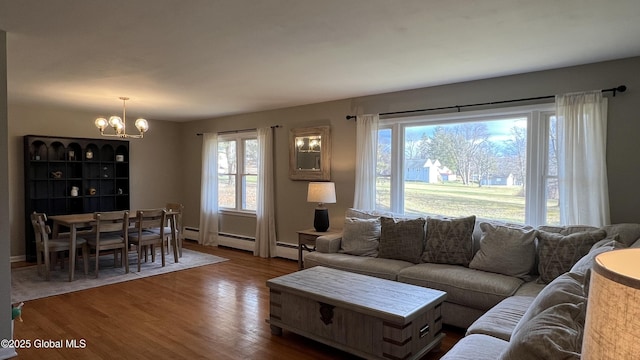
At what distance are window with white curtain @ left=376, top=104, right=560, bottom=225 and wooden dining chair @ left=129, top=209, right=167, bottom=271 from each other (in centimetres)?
315

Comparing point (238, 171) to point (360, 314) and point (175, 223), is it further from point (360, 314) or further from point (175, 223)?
point (360, 314)

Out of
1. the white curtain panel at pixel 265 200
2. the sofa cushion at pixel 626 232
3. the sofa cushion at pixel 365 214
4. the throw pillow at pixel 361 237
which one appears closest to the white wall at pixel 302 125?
the white curtain panel at pixel 265 200

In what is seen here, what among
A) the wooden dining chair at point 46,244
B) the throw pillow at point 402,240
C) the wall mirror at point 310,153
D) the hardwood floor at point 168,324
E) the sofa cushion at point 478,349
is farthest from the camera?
the wall mirror at point 310,153

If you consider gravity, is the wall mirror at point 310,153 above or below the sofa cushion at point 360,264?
above

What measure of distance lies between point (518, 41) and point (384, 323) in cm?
233

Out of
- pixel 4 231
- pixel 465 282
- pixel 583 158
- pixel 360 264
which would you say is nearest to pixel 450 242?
pixel 465 282

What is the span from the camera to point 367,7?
230 cm

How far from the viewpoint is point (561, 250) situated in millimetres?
3164

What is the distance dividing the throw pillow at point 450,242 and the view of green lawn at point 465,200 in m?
0.51

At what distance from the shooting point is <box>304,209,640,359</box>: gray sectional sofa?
2408mm

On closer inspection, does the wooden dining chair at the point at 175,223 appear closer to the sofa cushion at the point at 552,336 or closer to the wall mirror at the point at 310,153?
the wall mirror at the point at 310,153

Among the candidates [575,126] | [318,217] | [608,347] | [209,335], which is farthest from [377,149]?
[608,347]

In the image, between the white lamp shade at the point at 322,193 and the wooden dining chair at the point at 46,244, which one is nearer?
the wooden dining chair at the point at 46,244

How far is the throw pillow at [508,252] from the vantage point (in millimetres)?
3334
